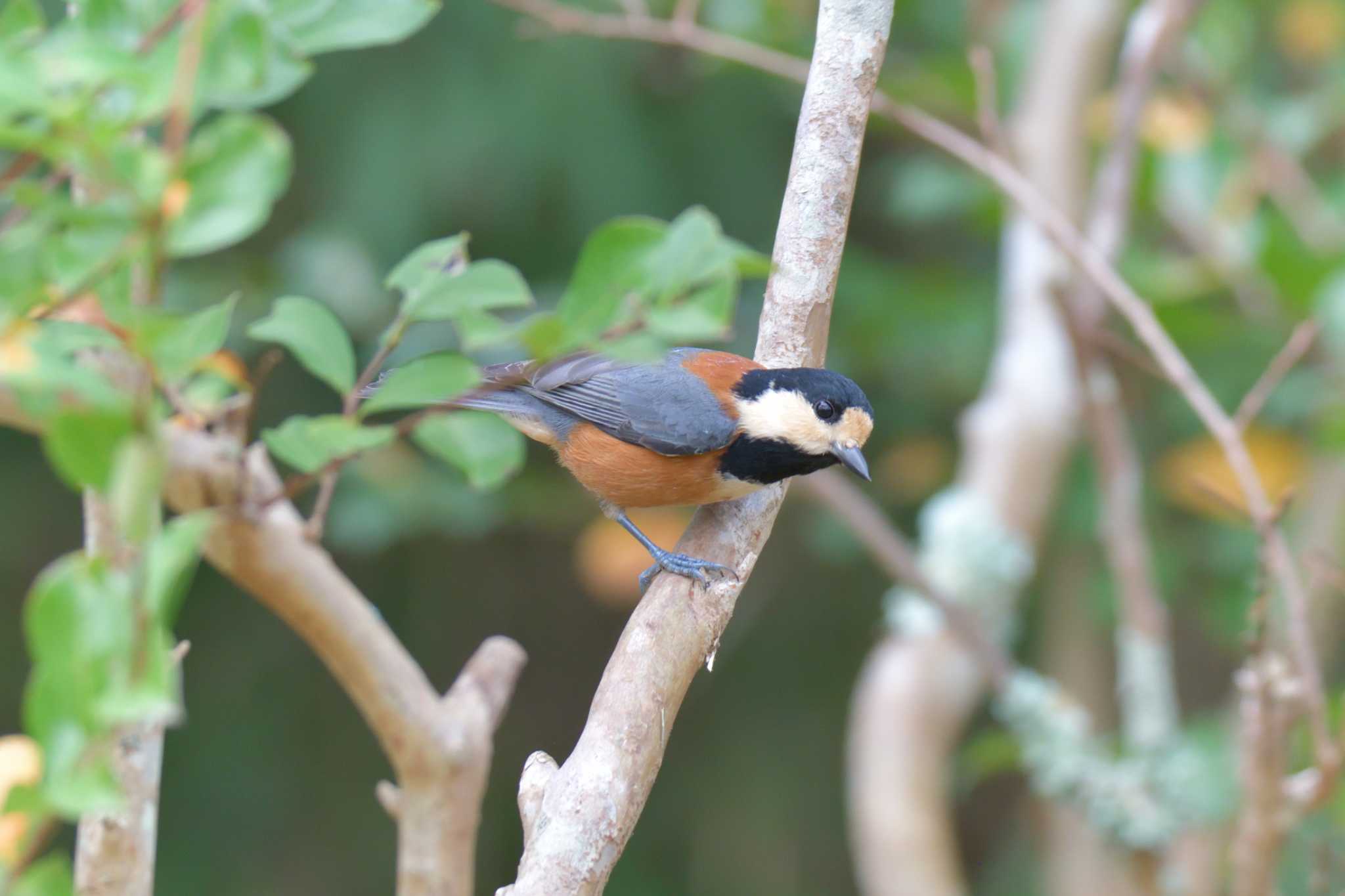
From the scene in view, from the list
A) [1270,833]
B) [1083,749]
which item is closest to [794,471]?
[1270,833]

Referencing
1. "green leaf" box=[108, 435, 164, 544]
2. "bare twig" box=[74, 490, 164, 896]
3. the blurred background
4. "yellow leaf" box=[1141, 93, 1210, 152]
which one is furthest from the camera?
the blurred background

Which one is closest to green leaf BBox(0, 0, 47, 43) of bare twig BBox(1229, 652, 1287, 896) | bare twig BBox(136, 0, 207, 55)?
bare twig BBox(136, 0, 207, 55)

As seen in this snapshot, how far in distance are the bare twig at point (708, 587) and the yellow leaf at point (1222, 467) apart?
1.69 metres

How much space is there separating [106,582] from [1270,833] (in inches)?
74.8

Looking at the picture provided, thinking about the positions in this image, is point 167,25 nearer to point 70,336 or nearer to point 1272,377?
point 70,336

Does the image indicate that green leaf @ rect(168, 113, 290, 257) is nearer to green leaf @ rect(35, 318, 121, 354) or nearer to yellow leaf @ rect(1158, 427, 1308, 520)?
green leaf @ rect(35, 318, 121, 354)

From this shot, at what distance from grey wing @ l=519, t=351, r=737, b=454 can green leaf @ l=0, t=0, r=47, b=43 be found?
132 centimetres

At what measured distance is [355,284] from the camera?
313 cm

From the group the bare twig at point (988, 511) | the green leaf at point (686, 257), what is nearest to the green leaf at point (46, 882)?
the green leaf at point (686, 257)

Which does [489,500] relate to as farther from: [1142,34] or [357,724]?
[1142,34]

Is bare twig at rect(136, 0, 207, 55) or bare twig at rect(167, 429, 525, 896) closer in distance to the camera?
bare twig at rect(136, 0, 207, 55)

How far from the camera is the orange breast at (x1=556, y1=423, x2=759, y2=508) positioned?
1.97 metres

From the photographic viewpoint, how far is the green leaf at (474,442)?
91cm

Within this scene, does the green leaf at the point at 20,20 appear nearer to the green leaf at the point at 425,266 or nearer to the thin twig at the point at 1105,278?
the green leaf at the point at 425,266
